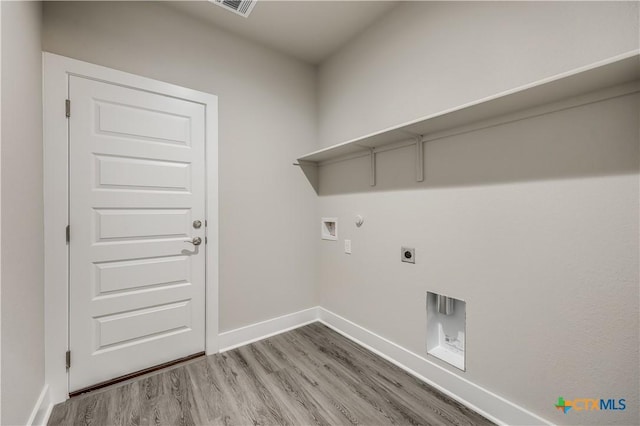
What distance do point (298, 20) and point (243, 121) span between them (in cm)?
94

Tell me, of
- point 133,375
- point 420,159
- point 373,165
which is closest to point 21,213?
point 133,375

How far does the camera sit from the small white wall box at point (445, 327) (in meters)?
1.76

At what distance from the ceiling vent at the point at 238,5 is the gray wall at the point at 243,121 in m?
0.29

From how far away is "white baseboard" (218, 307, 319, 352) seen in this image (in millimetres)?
2236

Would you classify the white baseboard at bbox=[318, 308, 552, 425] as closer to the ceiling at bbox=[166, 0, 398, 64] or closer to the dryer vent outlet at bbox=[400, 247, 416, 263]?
the dryer vent outlet at bbox=[400, 247, 416, 263]

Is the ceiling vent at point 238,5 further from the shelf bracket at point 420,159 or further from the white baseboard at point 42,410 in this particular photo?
the white baseboard at point 42,410

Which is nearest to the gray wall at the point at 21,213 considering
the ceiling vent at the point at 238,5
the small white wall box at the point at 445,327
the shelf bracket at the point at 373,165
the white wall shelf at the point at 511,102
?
the ceiling vent at the point at 238,5

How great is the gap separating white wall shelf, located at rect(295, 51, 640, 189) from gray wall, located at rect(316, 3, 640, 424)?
3.1 inches

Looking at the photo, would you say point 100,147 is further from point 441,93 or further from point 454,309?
point 454,309

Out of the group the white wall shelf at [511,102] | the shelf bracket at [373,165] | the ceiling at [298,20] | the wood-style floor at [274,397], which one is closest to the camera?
the white wall shelf at [511,102]

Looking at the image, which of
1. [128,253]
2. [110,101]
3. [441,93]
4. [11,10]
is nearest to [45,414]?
[128,253]

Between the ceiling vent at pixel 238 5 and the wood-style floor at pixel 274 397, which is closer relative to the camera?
the wood-style floor at pixel 274 397

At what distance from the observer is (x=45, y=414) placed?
1479 mm

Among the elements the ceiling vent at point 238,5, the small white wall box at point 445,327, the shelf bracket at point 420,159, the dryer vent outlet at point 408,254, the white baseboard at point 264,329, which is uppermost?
the ceiling vent at point 238,5
